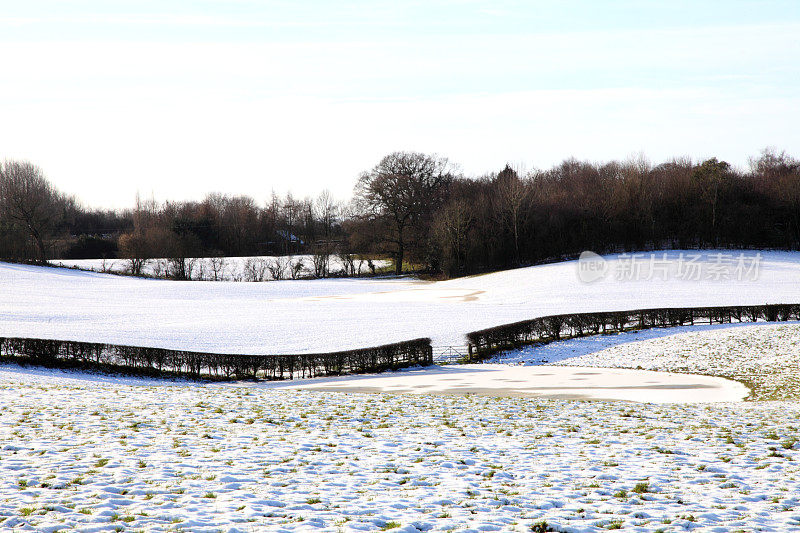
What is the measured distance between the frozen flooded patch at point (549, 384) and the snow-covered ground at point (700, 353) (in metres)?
1.22

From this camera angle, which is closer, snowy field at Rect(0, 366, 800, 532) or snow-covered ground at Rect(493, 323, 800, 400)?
snowy field at Rect(0, 366, 800, 532)

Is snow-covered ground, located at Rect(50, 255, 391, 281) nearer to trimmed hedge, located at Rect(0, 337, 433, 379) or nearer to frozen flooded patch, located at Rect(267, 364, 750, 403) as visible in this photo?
trimmed hedge, located at Rect(0, 337, 433, 379)

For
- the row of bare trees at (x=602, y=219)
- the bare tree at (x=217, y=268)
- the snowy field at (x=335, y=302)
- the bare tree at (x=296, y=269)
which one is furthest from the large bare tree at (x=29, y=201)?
the row of bare trees at (x=602, y=219)

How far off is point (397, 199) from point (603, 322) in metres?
49.2

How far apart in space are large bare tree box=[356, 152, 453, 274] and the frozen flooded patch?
53019mm

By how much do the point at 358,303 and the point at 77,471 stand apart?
37.3 meters

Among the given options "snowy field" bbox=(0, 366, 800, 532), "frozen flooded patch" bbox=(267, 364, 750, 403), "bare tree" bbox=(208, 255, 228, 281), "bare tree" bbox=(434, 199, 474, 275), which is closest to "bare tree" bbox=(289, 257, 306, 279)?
"bare tree" bbox=(208, 255, 228, 281)

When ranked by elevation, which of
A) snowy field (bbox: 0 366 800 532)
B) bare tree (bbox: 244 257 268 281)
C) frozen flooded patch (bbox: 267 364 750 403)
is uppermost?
bare tree (bbox: 244 257 268 281)

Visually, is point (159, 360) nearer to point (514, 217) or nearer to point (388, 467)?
point (388, 467)

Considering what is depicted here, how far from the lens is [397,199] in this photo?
7875 cm

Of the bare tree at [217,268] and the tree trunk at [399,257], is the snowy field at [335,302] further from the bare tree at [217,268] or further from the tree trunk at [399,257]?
the tree trunk at [399,257]

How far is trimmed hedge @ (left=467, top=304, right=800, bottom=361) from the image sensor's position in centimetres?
2953

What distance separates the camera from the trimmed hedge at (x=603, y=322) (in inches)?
1163

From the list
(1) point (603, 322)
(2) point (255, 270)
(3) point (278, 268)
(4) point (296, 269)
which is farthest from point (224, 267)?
(1) point (603, 322)
